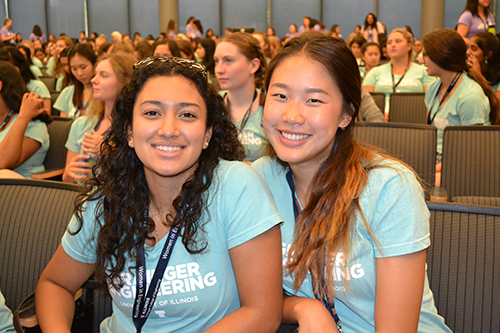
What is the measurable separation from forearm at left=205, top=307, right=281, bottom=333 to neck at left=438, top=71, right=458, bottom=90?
9.31ft

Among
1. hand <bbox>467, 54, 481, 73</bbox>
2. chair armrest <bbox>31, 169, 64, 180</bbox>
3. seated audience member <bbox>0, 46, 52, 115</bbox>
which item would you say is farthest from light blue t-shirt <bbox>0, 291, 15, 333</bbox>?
hand <bbox>467, 54, 481, 73</bbox>

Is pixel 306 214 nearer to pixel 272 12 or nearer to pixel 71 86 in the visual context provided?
pixel 71 86

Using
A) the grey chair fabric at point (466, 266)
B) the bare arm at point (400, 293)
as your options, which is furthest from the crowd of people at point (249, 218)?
the grey chair fabric at point (466, 266)

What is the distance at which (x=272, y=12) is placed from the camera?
14.8 m

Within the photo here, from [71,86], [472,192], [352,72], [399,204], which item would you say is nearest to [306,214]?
[399,204]

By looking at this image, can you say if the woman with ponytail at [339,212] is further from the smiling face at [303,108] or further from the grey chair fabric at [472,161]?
the grey chair fabric at [472,161]

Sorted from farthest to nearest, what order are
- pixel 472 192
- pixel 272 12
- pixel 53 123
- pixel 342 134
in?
pixel 272 12 → pixel 53 123 → pixel 472 192 → pixel 342 134

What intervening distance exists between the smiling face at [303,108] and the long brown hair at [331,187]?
0.11 ft

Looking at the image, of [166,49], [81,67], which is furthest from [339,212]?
[166,49]

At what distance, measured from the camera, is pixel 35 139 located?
299 centimetres

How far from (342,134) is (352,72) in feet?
0.64

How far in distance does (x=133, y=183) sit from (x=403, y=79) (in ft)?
14.4

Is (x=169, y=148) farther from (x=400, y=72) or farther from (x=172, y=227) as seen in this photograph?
(x=400, y=72)

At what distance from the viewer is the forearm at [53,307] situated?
1336 millimetres
